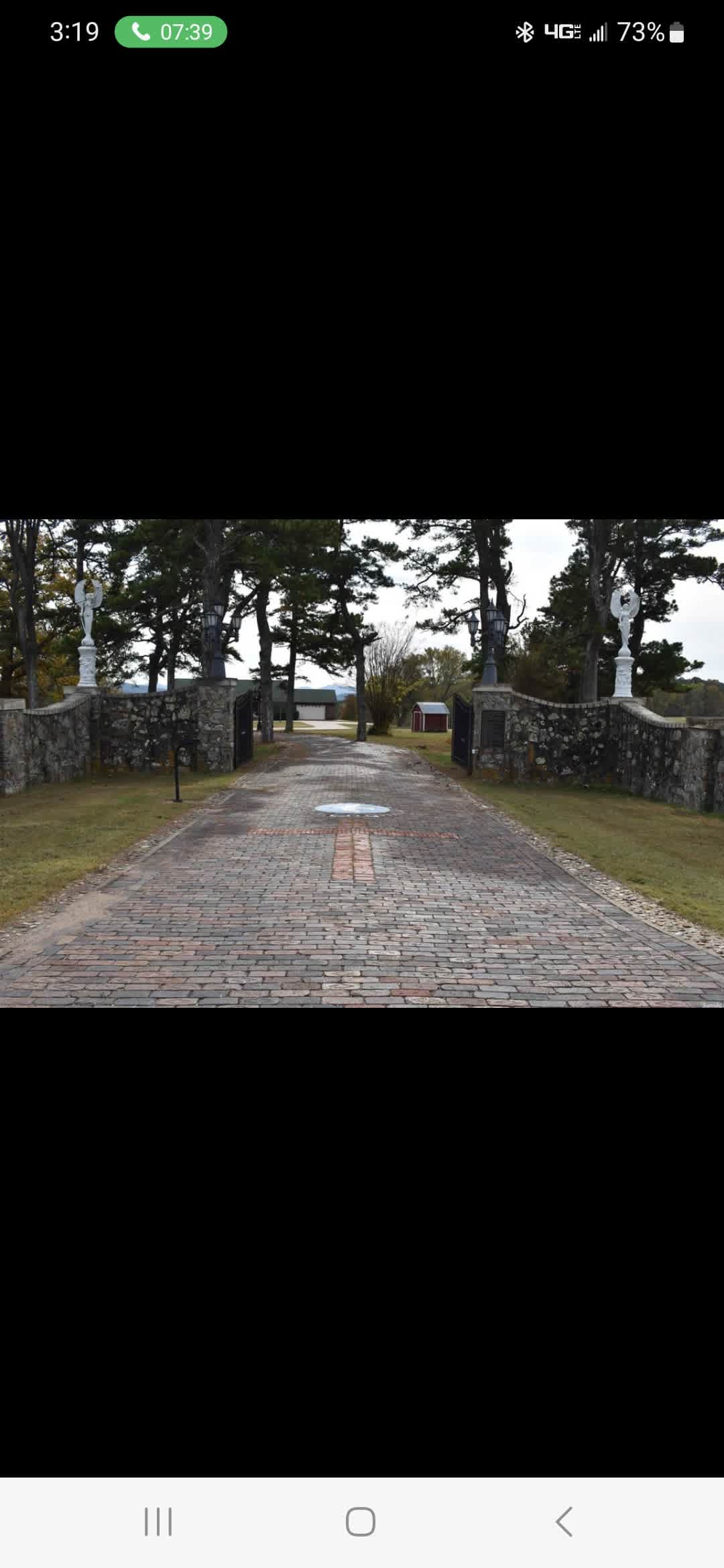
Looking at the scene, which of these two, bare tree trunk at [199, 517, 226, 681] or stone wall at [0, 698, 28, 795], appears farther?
bare tree trunk at [199, 517, 226, 681]

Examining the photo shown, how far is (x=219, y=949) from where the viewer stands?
485 centimetres

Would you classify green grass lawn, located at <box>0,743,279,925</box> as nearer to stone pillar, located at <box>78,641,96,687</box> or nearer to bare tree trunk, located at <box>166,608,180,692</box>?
stone pillar, located at <box>78,641,96,687</box>

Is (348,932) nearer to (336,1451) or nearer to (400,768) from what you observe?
(336,1451)

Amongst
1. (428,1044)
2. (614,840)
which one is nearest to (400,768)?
(614,840)

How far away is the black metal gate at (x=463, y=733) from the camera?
50.0 ft

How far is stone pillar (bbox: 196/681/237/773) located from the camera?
15.4 meters

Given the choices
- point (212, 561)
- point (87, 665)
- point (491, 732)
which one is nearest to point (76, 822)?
point (87, 665)

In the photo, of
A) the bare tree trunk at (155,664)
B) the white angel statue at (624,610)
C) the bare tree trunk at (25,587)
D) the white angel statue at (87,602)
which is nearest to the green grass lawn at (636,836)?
the white angel statue at (624,610)

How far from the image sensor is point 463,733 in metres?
16.3
